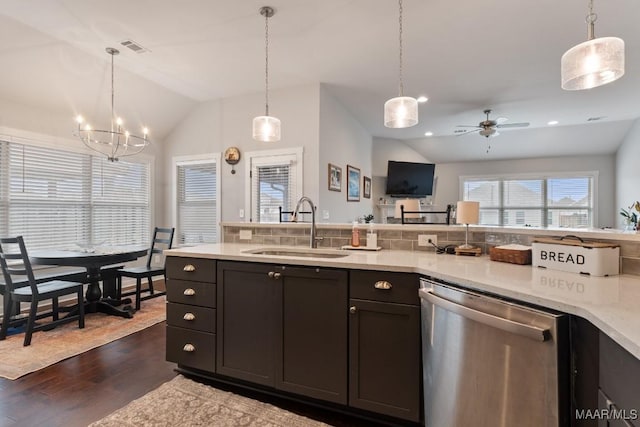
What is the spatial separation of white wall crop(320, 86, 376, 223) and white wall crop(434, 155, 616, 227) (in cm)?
269

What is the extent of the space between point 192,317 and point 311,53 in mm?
2927

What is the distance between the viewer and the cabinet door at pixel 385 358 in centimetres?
167

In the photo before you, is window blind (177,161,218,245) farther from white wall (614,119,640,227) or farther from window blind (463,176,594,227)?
white wall (614,119,640,227)

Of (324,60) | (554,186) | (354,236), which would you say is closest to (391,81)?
(324,60)

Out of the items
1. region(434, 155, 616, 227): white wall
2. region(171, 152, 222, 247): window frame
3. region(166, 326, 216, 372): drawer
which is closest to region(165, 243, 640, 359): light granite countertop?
region(166, 326, 216, 372): drawer

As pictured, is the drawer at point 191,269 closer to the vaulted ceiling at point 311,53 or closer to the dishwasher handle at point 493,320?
the dishwasher handle at point 493,320

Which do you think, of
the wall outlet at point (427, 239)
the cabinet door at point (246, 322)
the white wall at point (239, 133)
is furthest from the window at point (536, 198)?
the cabinet door at point (246, 322)

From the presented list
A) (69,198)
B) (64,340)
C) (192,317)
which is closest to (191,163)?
(69,198)

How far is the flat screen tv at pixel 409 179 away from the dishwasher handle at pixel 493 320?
5.90 metres

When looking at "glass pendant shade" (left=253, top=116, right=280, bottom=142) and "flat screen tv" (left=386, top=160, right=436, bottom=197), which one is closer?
"glass pendant shade" (left=253, top=116, right=280, bottom=142)

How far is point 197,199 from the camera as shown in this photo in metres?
5.46

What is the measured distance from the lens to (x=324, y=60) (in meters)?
3.75

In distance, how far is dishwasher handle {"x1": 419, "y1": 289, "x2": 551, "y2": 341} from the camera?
1069mm

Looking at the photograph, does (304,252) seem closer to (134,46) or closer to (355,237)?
(355,237)
